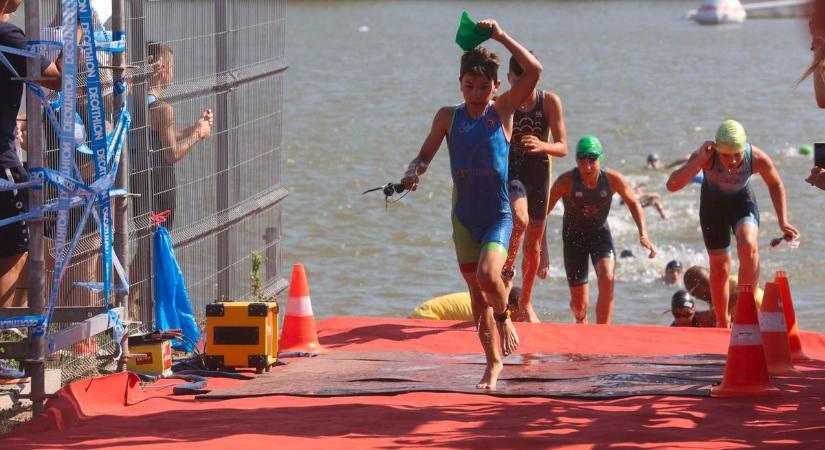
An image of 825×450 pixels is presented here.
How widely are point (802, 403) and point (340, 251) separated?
14.6 meters

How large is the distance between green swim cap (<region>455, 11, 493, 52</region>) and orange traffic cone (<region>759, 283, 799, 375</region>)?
2.69 metres

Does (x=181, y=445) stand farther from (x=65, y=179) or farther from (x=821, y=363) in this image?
(x=821, y=363)

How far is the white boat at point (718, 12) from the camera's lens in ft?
293

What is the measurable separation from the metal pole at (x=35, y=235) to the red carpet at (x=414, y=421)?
192 millimetres

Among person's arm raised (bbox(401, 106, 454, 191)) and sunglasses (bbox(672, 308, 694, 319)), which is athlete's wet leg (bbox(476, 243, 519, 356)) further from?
sunglasses (bbox(672, 308, 694, 319))

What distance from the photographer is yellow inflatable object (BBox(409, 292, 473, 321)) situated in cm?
1355

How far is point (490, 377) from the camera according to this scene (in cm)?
933

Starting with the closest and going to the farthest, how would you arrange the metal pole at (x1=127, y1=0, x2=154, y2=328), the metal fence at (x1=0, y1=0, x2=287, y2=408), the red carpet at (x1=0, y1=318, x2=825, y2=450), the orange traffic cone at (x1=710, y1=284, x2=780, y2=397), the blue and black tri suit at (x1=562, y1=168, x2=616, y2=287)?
the red carpet at (x1=0, y1=318, x2=825, y2=450) < the orange traffic cone at (x1=710, y1=284, x2=780, y2=397) < the metal fence at (x1=0, y1=0, x2=287, y2=408) < the metal pole at (x1=127, y1=0, x2=154, y2=328) < the blue and black tri suit at (x1=562, y1=168, x2=616, y2=287)

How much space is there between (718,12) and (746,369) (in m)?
83.4

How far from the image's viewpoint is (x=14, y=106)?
28.8ft

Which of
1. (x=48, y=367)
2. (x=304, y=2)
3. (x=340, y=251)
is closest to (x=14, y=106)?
(x=48, y=367)

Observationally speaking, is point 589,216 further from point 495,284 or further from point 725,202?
point 495,284

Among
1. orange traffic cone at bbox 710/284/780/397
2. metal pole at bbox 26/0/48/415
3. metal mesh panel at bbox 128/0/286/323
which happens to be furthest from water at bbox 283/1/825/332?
metal mesh panel at bbox 128/0/286/323

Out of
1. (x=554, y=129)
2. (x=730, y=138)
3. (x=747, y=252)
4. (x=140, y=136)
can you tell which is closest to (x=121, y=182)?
(x=140, y=136)
